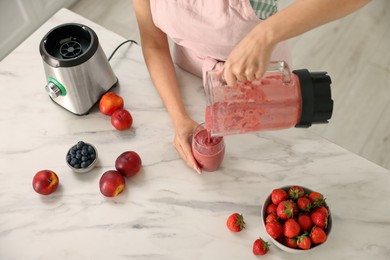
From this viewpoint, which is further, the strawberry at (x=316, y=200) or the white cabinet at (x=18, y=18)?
the white cabinet at (x=18, y=18)

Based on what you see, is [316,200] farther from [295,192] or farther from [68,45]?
[68,45]

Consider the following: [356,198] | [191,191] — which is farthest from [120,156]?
[356,198]

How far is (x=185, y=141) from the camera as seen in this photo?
1.12 metres

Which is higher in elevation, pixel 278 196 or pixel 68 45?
→ pixel 68 45

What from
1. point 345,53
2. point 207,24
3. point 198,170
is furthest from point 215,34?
point 345,53

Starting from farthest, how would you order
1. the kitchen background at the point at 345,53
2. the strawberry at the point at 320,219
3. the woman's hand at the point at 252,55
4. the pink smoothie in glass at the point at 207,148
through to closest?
the kitchen background at the point at 345,53
the pink smoothie in glass at the point at 207,148
the strawberry at the point at 320,219
the woman's hand at the point at 252,55

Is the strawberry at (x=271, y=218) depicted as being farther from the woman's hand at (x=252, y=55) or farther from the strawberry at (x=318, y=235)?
the woman's hand at (x=252, y=55)

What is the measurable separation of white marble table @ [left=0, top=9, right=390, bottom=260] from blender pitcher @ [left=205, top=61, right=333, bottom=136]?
19 centimetres

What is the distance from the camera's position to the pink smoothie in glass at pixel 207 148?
105 centimetres

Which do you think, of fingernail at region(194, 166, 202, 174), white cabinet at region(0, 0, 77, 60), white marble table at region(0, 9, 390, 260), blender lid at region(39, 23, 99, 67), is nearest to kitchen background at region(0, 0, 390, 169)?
white cabinet at region(0, 0, 77, 60)

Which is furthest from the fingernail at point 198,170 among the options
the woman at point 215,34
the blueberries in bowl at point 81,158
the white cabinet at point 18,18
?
the white cabinet at point 18,18

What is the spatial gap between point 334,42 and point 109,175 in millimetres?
1608

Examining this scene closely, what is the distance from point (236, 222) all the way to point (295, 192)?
15cm

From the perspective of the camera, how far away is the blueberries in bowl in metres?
1.11
